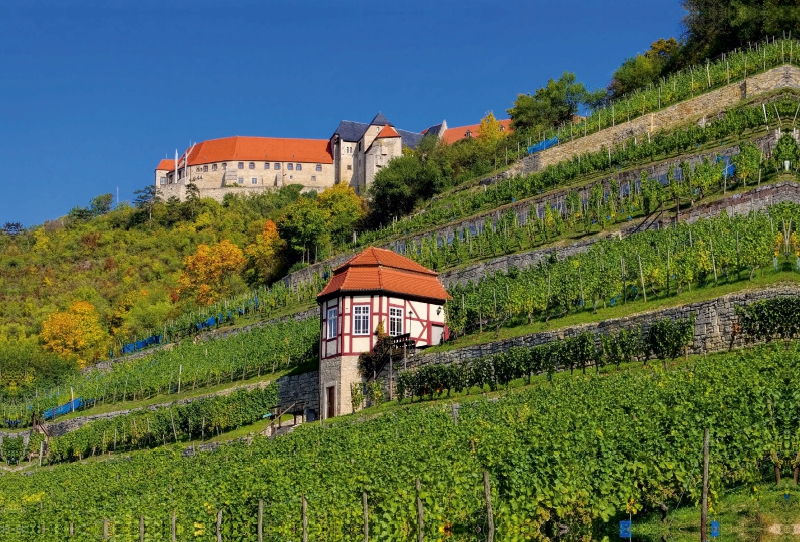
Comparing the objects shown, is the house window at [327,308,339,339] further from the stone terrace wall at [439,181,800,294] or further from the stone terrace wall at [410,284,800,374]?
the stone terrace wall at [410,284,800,374]

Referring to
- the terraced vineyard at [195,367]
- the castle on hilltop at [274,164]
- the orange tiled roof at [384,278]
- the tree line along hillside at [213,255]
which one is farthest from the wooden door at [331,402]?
the castle on hilltop at [274,164]

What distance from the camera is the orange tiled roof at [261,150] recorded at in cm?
11281

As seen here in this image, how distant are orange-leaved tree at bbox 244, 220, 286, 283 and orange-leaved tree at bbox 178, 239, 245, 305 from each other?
3.61ft

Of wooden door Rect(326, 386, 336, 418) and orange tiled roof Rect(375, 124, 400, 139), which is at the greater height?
orange tiled roof Rect(375, 124, 400, 139)

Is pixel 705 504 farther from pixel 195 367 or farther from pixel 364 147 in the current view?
pixel 364 147

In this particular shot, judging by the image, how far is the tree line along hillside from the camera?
6862cm

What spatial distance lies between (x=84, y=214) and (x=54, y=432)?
6460cm

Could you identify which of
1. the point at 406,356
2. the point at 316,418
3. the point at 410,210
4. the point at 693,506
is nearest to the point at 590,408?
the point at 693,506

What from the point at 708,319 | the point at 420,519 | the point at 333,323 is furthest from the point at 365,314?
the point at 420,519

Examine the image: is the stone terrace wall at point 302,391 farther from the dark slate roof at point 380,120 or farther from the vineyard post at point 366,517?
the dark slate roof at point 380,120

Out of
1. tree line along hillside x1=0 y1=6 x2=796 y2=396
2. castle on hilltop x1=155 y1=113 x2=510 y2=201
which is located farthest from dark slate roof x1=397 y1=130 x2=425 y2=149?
tree line along hillside x1=0 y1=6 x2=796 y2=396

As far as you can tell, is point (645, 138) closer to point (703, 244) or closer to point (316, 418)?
point (703, 244)

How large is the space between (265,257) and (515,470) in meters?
57.2

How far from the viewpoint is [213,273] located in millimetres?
74562
